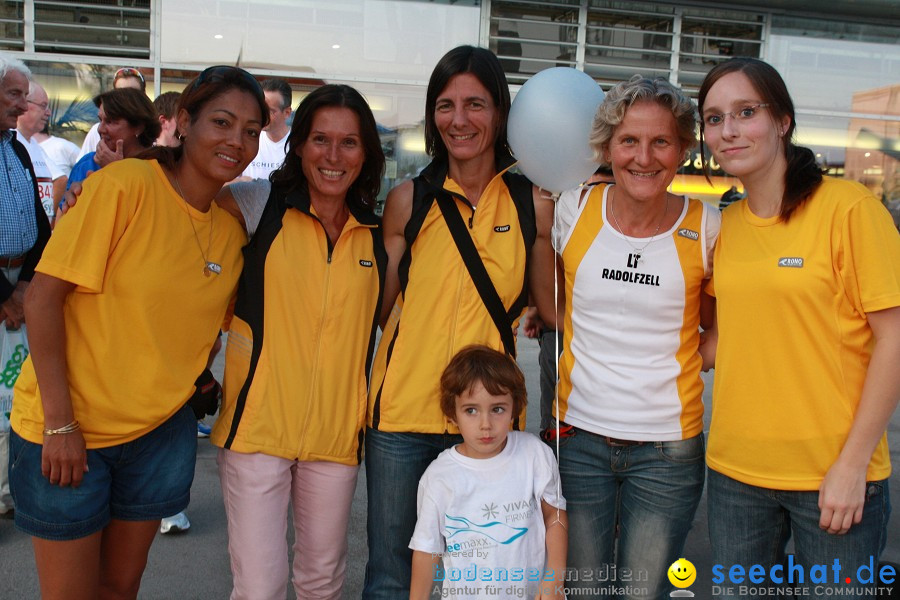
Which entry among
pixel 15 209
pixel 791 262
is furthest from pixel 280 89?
pixel 791 262

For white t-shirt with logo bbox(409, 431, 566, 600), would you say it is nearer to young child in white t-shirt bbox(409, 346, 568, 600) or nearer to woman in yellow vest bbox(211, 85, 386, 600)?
young child in white t-shirt bbox(409, 346, 568, 600)

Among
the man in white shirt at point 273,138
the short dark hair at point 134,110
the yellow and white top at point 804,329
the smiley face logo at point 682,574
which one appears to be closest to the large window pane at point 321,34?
the man in white shirt at point 273,138

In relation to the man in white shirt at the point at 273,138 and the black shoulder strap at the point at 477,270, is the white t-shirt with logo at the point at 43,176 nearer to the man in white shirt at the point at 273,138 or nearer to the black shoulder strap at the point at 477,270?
the man in white shirt at the point at 273,138

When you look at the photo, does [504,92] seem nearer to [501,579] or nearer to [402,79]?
[501,579]

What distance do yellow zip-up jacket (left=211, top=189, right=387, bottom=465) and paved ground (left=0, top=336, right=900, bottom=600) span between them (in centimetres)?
130

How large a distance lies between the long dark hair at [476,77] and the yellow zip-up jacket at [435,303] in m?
0.19

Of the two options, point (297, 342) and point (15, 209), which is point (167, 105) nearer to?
point (15, 209)

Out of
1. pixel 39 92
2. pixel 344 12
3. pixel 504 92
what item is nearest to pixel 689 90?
pixel 344 12

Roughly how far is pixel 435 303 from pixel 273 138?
151 inches

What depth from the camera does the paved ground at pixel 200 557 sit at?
347cm

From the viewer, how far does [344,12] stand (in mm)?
10633

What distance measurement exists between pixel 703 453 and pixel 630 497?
0.27m

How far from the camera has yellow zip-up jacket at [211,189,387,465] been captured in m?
2.52

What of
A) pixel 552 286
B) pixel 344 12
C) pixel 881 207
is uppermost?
pixel 344 12
